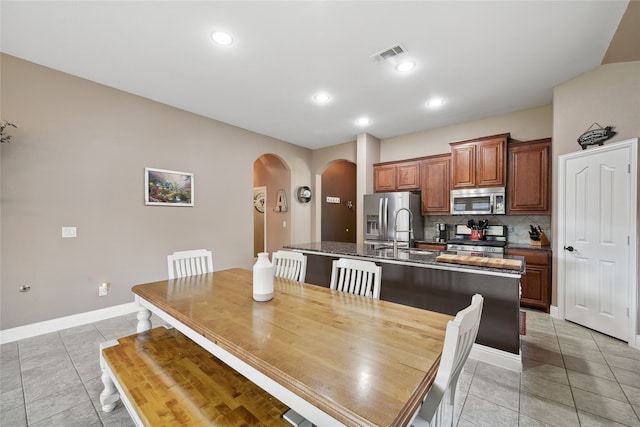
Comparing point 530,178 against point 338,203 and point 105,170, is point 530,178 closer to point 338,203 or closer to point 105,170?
point 338,203

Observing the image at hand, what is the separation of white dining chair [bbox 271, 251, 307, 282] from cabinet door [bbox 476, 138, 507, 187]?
10.7 feet

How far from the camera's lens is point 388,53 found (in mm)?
2535

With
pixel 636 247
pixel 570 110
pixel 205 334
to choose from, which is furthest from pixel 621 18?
pixel 205 334

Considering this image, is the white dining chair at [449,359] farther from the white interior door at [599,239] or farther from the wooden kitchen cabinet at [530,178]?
the wooden kitchen cabinet at [530,178]

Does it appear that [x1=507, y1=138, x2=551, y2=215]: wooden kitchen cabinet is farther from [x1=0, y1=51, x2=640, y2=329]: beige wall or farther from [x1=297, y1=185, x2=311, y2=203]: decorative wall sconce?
[x1=297, y1=185, x2=311, y2=203]: decorative wall sconce

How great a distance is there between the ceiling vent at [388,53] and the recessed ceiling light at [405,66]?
198mm

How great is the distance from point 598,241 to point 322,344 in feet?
11.6

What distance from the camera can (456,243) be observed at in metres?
4.14

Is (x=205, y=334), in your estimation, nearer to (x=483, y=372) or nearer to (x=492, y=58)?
(x=483, y=372)

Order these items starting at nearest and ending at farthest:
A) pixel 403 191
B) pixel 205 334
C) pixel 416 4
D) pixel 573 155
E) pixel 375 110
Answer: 1. pixel 205 334
2. pixel 416 4
3. pixel 573 155
4. pixel 375 110
5. pixel 403 191

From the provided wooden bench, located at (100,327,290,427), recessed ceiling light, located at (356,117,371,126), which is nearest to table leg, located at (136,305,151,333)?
wooden bench, located at (100,327,290,427)

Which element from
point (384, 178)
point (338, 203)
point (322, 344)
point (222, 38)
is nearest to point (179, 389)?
point (322, 344)

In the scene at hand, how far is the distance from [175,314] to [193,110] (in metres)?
3.45

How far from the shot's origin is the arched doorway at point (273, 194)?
229 inches
